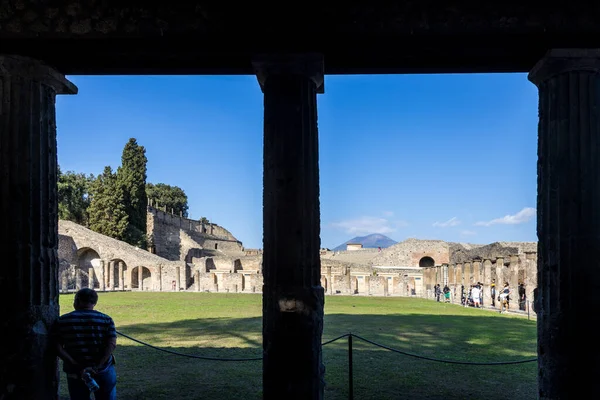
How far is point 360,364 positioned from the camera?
8234mm

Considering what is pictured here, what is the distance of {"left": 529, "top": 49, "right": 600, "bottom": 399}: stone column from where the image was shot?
13.3 ft

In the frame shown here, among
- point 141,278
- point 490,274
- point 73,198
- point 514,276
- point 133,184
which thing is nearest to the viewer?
point 514,276

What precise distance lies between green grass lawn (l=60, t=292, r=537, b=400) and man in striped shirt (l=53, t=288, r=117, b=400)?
2.16 meters

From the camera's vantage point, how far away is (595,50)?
4.12m

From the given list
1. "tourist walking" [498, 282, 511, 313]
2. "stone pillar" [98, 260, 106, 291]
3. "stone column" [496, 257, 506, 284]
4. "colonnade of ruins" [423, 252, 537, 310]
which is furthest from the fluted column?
"tourist walking" [498, 282, 511, 313]

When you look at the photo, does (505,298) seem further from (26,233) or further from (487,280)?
(26,233)

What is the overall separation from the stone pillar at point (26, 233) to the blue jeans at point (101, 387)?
13.8 inches

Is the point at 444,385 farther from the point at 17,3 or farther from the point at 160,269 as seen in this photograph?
the point at 160,269

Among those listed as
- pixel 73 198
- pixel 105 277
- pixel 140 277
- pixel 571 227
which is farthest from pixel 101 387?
pixel 73 198

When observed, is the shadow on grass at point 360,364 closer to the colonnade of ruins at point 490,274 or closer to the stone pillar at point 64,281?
the colonnade of ruins at point 490,274

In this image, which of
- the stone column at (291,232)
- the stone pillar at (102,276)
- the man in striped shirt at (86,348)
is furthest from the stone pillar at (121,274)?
the stone column at (291,232)

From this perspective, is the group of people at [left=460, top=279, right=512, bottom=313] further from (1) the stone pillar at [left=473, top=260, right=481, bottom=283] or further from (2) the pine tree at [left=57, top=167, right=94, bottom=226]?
(2) the pine tree at [left=57, top=167, right=94, bottom=226]

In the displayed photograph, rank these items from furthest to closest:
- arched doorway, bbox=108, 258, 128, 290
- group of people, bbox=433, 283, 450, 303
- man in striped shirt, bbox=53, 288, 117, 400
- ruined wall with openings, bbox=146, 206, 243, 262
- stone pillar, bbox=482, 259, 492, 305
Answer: ruined wall with openings, bbox=146, 206, 243, 262 → arched doorway, bbox=108, 258, 128, 290 → group of people, bbox=433, 283, 450, 303 → stone pillar, bbox=482, 259, 492, 305 → man in striped shirt, bbox=53, 288, 117, 400

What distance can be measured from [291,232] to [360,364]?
4.75 m
